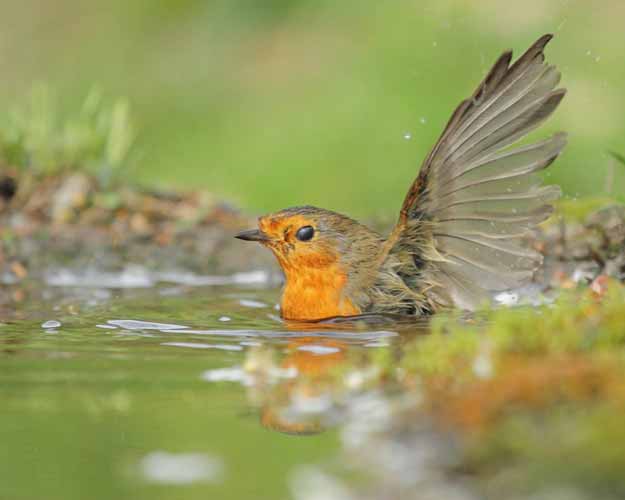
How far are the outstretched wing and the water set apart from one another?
0.54m

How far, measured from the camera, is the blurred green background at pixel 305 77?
11508 mm

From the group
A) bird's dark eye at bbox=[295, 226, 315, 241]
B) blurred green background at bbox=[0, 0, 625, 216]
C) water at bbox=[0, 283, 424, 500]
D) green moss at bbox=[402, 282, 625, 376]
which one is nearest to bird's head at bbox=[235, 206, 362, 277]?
bird's dark eye at bbox=[295, 226, 315, 241]

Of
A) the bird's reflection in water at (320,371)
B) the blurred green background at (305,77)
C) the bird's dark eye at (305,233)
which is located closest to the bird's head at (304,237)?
the bird's dark eye at (305,233)

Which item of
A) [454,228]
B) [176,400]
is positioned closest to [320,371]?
[176,400]

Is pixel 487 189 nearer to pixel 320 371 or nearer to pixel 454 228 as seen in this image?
pixel 454 228

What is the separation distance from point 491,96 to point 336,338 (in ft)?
4.18

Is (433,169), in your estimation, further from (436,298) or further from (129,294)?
(129,294)

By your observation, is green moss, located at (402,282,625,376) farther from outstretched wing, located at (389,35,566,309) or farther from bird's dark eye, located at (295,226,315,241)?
bird's dark eye, located at (295,226,315,241)

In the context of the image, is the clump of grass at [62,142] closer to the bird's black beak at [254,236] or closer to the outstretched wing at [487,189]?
the bird's black beak at [254,236]

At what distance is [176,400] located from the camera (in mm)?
4059

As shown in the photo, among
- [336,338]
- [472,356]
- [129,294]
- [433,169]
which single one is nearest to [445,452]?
[472,356]

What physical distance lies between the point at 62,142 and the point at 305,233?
9.36 ft

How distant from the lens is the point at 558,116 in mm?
11484

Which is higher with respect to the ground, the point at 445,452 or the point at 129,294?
the point at 129,294
